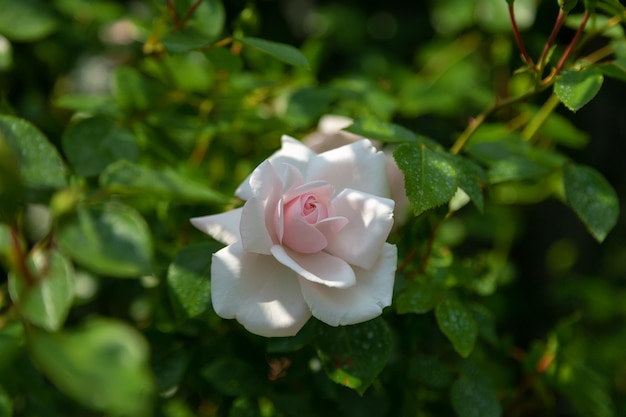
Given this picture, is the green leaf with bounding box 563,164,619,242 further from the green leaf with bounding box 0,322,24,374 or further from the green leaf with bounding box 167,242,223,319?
the green leaf with bounding box 0,322,24,374

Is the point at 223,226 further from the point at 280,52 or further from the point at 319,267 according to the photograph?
the point at 280,52

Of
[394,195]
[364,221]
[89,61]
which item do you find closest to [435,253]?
[394,195]

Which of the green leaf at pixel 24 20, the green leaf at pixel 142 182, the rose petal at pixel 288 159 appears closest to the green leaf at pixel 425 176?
the rose petal at pixel 288 159

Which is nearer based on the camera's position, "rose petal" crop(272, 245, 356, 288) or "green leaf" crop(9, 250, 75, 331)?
"green leaf" crop(9, 250, 75, 331)

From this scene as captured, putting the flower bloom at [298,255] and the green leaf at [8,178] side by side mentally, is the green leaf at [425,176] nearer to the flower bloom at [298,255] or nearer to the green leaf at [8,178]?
the flower bloom at [298,255]

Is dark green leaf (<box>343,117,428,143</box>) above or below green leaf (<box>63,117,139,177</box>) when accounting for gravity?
above

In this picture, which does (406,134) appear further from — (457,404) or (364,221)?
(457,404)

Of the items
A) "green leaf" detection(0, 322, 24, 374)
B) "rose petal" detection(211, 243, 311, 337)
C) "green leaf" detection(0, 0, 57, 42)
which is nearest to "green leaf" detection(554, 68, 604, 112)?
"rose petal" detection(211, 243, 311, 337)
